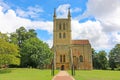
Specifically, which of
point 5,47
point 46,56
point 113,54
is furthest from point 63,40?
point 5,47

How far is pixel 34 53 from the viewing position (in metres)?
68.9

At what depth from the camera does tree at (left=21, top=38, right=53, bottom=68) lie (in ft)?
223

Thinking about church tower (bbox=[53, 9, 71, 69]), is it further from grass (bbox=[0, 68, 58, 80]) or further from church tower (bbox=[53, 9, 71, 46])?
grass (bbox=[0, 68, 58, 80])

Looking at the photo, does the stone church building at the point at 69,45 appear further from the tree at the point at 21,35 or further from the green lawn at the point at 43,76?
the green lawn at the point at 43,76

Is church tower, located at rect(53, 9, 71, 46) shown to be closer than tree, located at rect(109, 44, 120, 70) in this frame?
Yes

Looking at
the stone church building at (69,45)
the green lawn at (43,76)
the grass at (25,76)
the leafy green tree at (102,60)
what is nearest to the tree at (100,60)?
the leafy green tree at (102,60)

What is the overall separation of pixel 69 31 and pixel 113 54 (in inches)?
832

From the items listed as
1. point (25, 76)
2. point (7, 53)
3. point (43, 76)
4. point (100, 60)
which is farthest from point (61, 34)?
point (25, 76)

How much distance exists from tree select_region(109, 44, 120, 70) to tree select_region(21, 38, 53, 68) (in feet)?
95.8

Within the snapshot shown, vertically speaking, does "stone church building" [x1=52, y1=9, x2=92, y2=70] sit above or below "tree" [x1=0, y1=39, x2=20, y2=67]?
above

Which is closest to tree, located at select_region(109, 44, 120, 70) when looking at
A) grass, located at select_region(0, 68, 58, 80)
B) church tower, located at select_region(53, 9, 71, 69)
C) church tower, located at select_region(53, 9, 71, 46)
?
church tower, located at select_region(53, 9, 71, 69)

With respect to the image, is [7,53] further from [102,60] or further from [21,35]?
[102,60]

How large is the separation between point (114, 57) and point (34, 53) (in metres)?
34.9

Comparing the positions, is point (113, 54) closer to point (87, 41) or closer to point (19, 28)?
point (87, 41)
